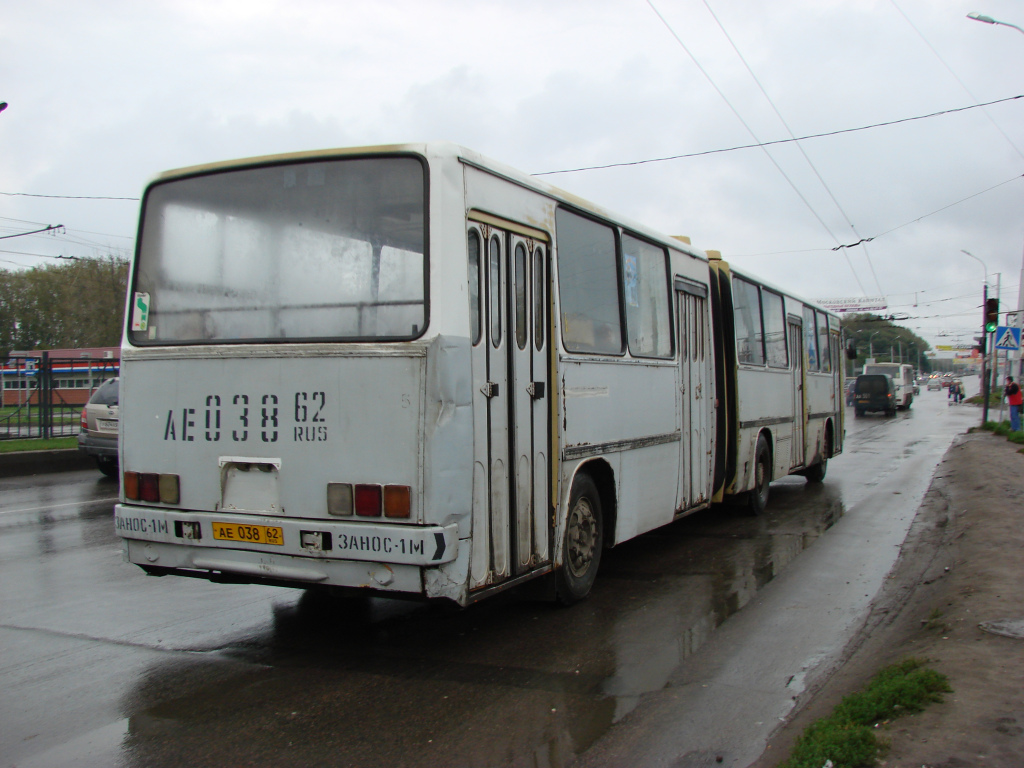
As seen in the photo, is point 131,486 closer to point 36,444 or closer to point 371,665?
point 371,665

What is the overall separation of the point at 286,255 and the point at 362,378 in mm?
972

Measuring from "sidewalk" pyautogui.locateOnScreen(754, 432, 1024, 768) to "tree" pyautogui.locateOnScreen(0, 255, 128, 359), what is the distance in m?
56.5

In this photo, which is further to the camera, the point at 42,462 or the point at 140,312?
the point at 42,462

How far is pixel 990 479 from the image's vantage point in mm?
13250

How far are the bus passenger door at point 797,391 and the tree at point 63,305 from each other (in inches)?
2049

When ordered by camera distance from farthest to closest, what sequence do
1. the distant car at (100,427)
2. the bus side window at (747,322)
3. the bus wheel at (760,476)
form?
the distant car at (100,427) < the bus wheel at (760,476) < the bus side window at (747,322)

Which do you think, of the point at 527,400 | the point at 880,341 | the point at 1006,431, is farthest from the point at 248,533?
the point at 880,341

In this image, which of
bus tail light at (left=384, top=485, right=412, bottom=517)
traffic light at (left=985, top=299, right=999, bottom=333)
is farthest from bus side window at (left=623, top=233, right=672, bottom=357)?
traffic light at (left=985, top=299, right=999, bottom=333)

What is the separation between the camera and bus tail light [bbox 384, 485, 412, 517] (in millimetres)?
4711

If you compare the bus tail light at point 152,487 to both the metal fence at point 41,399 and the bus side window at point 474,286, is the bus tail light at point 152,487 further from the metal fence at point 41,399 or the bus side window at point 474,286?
the metal fence at point 41,399

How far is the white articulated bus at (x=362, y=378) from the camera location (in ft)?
15.7

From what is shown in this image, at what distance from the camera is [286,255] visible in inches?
207

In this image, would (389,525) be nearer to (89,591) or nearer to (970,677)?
(970,677)

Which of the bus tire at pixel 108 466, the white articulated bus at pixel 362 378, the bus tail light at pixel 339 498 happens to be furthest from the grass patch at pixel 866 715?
the bus tire at pixel 108 466
